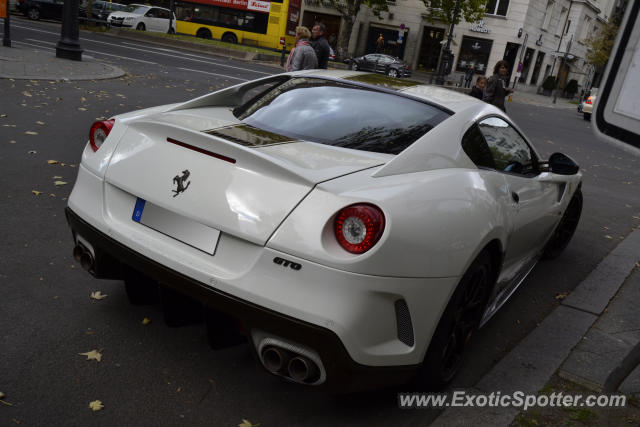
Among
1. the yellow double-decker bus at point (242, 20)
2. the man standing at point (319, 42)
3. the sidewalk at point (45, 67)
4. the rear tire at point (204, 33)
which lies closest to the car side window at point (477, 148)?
the man standing at point (319, 42)

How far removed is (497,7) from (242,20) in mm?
20708

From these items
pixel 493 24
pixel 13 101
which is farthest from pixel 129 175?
pixel 493 24

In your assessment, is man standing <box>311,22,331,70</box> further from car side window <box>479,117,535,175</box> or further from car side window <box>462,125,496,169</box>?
car side window <box>462,125,496,169</box>

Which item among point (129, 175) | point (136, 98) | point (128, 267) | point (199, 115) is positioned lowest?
point (136, 98)

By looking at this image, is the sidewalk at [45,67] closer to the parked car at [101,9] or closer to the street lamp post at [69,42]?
the street lamp post at [69,42]

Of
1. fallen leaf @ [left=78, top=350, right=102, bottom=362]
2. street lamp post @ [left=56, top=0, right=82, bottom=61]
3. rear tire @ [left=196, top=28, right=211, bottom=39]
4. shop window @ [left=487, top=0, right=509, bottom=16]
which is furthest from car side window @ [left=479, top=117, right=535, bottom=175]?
shop window @ [left=487, top=0, right=509, bottom=16]

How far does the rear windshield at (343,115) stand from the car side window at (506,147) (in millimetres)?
418

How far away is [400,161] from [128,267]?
4.51ft

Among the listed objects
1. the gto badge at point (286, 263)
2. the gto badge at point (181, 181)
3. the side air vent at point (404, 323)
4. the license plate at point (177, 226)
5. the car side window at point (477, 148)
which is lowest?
the side air vent at point (404, 323)

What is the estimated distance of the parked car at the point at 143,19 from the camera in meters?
33.0

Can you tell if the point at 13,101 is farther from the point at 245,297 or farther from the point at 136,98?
the point at 245,297

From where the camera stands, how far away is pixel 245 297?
7.79ft

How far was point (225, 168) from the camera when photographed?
2551 millimetres

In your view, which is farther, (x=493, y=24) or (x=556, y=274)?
(x=493, y=24)
